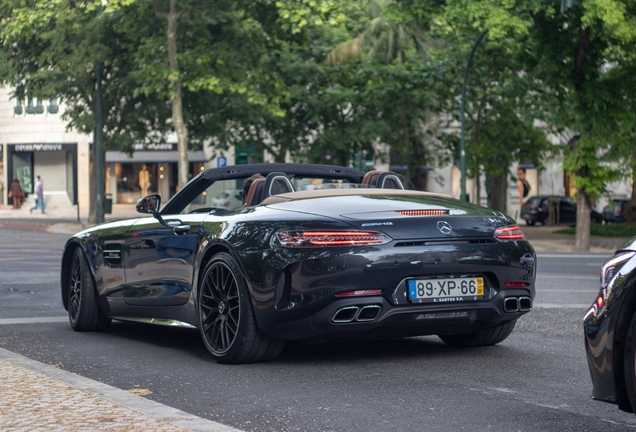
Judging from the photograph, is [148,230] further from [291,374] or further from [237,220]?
[291,374]

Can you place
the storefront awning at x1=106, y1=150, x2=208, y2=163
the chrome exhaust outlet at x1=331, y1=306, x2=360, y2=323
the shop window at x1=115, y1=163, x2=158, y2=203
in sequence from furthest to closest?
the shop window at x1=115, y1=163, x2=158, y2=203
the storefront awning at x1=106, y1=150, x2=208, y2=163
the chrome exhaust outlet at x1=331, y1=306, x2=360, y2=323

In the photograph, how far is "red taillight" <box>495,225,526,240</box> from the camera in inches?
275

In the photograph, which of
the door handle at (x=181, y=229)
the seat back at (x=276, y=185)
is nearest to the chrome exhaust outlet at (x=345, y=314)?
the seat back at (x=276, y=185)

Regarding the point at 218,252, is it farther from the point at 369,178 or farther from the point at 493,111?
the point at 493,111

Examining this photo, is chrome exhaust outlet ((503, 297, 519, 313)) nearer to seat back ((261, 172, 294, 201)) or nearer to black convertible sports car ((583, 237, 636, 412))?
seat back ((261, 172, 294, 201))

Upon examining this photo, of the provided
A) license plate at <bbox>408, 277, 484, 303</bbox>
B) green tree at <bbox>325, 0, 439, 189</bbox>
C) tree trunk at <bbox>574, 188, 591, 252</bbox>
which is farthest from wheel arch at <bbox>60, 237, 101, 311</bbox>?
green tree at <bbox>325, 0, 439, 189</bbox>

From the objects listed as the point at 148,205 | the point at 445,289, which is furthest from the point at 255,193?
the point at 445,289

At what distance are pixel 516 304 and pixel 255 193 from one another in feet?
6.41

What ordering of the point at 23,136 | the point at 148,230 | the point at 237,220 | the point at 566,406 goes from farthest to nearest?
the point at 23,136 → the point at 148,230 → the point at 237,220 → the point at 566,406

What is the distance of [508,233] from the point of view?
7.03 m

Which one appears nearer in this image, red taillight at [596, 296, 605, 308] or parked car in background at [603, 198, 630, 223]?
red taillight at [596, 296, 605, 308]

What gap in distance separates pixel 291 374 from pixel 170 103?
3170 centimetres

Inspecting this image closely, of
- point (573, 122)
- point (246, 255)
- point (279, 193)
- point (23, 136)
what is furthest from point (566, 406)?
point (23, 136)

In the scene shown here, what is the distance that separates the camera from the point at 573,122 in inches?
1063
